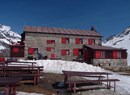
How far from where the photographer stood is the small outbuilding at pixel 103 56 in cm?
3931

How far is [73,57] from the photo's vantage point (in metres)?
41.9

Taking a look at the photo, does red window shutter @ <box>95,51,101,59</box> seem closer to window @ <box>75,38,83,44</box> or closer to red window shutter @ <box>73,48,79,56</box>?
red window shutter @ <box>73,48,79,56</box>

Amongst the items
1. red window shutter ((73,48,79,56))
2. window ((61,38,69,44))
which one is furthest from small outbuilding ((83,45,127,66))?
window ((61,38,69,44))

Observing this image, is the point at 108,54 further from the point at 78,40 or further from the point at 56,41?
the point at 56,41

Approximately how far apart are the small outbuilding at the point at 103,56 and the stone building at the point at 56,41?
1.87 m

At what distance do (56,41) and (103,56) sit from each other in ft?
29.4

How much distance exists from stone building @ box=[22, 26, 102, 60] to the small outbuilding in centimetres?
187

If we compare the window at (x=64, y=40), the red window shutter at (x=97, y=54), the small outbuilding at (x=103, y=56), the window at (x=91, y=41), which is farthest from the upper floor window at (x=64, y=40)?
the red window shutter at (x=97, y=54)

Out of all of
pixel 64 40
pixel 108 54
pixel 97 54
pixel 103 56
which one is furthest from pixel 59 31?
pixel 108 54

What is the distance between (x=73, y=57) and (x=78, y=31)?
20.0ft

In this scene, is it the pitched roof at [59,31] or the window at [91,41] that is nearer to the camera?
the pitched roof at [59,31]

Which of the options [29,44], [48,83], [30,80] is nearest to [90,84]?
[48,83]

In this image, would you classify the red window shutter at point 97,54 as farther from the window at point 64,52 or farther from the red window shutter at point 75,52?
the window at point 64,52

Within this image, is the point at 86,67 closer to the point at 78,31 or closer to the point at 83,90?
the point at 83,90
